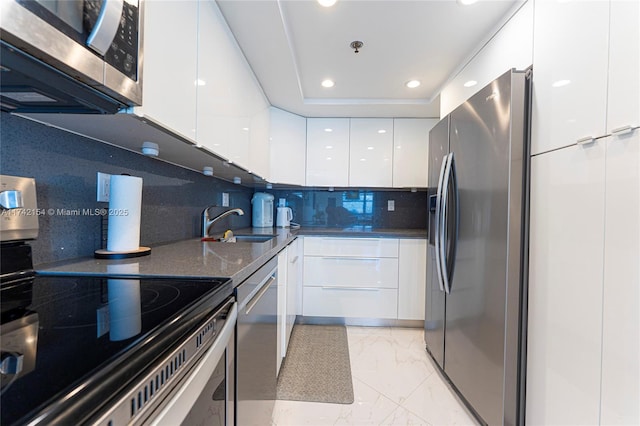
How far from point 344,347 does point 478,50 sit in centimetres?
229

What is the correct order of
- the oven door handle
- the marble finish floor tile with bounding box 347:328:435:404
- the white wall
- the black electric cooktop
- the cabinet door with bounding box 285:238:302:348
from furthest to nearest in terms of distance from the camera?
the cabinet door with bounding box 285:238:302:348 → the marble finish floor tile with bounding box 347:328:435:404 → the white wall → the oven door handle → the black electric cooktop

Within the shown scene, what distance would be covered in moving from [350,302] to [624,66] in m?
2.29

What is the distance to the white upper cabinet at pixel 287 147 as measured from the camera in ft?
8.84

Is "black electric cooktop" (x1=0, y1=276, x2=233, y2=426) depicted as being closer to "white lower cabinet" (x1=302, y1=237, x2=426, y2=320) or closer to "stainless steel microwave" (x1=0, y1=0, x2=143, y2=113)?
"stainless steel microwave" (x1=0, y1=0, x2=143, y2=113)

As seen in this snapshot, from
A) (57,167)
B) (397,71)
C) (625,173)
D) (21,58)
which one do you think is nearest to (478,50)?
(397,71)

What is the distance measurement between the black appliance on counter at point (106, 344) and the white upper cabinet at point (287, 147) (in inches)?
79.0

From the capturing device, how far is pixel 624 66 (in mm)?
830

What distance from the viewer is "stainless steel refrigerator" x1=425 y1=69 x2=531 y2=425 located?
48.4 inches

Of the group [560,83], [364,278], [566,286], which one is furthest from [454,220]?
[364,278]

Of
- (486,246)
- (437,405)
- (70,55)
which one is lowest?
(437,405)

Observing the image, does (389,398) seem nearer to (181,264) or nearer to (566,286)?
(566,286)

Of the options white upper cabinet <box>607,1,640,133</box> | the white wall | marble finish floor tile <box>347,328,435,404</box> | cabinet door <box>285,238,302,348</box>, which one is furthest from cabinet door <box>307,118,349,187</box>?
white upper cabinet <box>607,1,640,133</box>

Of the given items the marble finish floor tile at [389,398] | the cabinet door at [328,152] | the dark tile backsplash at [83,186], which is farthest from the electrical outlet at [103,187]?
the cabinet door at [328,152]

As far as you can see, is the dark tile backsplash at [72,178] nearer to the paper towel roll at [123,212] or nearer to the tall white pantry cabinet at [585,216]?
the paper towel roll at [123,212]
